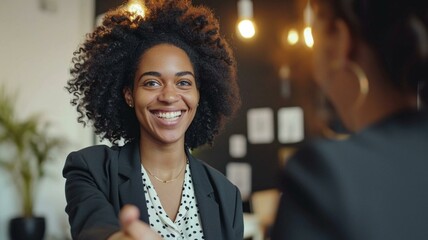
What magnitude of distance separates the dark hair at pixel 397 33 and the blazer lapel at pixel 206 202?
1.13 m

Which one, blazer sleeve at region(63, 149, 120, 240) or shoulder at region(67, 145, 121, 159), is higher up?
shoulder at region(67, 145, 121, 159)

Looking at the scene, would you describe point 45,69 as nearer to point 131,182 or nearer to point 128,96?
point 128,96

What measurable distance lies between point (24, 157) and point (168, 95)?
382 centimetres

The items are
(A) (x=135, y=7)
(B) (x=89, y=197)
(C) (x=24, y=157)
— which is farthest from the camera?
(C) (x=24, y=157)

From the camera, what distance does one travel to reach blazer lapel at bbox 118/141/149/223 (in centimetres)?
157

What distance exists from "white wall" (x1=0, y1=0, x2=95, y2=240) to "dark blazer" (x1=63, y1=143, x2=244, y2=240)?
3772mm

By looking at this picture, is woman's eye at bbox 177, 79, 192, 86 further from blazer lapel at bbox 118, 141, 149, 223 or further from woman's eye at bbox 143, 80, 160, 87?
blazer lapel at bbox 118, 141, 149, 223

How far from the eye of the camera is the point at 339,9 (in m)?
0.60

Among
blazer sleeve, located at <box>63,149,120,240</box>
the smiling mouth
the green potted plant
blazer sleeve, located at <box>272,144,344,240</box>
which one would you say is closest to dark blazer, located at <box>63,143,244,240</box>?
blazer sleeve, located at <box>63,149,120,240</box>

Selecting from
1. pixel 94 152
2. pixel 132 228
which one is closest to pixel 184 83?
pixel 94 152

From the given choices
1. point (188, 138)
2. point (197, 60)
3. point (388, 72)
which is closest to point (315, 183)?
point (388, 72)

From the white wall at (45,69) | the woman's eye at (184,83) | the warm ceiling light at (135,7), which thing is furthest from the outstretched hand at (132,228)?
the white wall at (45,69)

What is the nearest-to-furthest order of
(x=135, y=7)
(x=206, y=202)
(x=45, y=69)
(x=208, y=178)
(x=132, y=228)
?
(x=132, y=228) < (x=206, y=202) < (x=208, y=178) < (x=135, y=7) < (x=45, y=69)

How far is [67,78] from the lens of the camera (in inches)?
213
